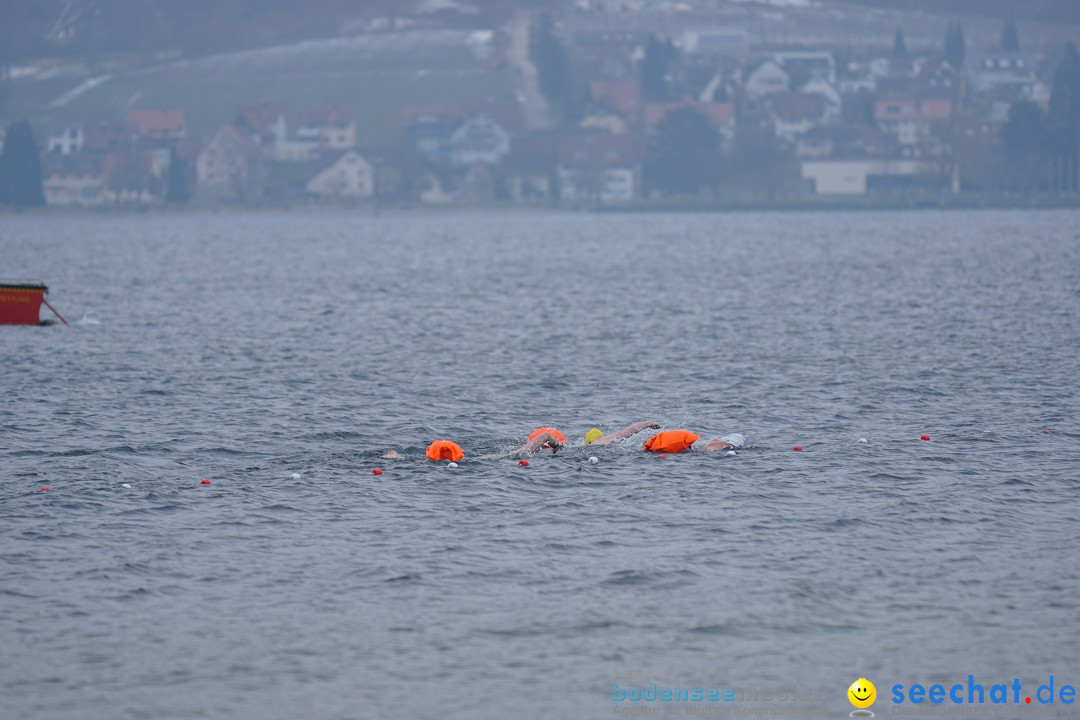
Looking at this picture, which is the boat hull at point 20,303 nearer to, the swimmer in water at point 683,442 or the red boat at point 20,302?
the red boat at point 20,302

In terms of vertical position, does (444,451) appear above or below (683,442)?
above

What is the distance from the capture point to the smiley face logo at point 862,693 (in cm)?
1723

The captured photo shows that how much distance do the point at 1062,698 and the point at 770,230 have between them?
142221 mm

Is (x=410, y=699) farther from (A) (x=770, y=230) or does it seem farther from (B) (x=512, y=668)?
(A) (x=770, y=230)

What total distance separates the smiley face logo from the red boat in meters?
45.7

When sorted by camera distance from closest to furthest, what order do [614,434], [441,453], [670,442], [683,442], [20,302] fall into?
→ 1. [441,453]
2. [670,442]
3. [683,442]
4. [614,434]
5. [20,302]

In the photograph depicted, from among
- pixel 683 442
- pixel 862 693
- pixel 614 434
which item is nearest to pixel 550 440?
pixel 614 434

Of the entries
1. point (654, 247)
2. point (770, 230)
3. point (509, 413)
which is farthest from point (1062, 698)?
point (770, 230)

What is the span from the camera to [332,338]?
56031mm

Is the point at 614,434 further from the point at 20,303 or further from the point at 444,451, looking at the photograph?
the point at 20,303

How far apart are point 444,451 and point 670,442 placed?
5.15 metres

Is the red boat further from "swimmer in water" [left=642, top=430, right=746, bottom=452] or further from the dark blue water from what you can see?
"swimmer in water" [left=642, top=430, right=746, bottom=452]

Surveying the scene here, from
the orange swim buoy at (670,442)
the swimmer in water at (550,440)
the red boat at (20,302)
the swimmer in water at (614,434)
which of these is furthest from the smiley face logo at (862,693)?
the red boat at (20,302)

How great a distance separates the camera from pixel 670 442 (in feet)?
102
